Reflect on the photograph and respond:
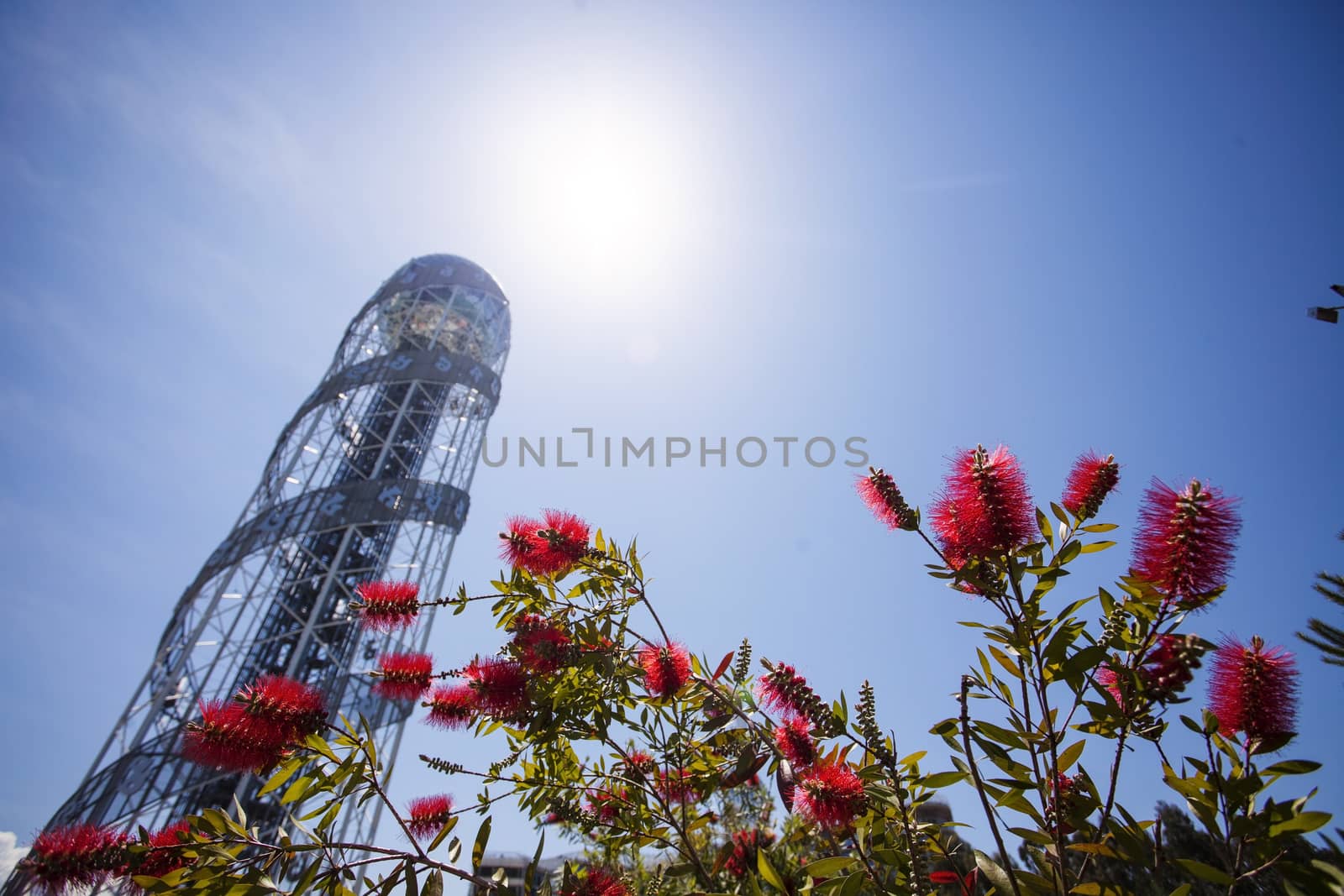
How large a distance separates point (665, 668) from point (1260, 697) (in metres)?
1.17

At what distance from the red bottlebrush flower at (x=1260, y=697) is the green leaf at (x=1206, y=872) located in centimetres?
24

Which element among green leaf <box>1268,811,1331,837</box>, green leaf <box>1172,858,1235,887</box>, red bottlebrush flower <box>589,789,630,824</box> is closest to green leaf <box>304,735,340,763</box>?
red bottlebrush flower <box>589,789,630,824</box>

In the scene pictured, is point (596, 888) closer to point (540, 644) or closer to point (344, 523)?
point (540, 644)

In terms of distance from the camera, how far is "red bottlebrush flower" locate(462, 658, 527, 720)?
1677 millimetres

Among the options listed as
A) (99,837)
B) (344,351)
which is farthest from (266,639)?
(99,837)

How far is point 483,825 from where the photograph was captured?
61.8 inches

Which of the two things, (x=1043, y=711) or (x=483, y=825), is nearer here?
(x=1043, y=711)

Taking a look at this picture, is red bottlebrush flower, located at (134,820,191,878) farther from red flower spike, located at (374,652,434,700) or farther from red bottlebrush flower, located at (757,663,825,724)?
red bottlebrush flower, located at (757,663,825,724)

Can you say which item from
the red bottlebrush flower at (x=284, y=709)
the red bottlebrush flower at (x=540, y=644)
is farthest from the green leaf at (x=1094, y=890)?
the red bottlebrush flower at (x=284, y=709)

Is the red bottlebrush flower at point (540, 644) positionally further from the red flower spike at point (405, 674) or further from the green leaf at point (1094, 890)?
the green leaf at point (1094, 890)

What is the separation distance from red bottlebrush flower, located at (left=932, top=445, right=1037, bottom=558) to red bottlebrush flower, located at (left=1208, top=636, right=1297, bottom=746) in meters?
0.38

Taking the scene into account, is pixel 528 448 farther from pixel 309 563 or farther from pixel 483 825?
pixel 309 563

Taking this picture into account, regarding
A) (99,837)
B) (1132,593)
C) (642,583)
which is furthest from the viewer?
(642,583)

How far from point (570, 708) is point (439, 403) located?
1799 centimetres
